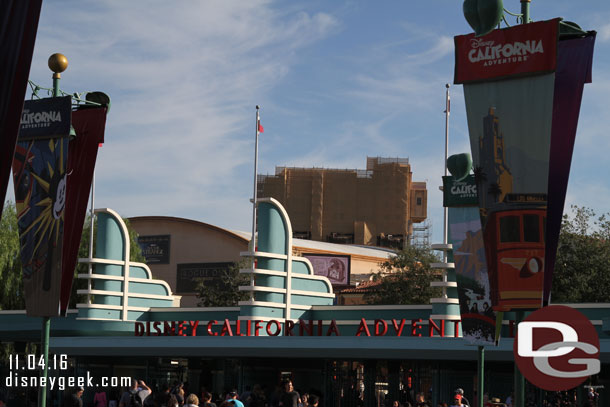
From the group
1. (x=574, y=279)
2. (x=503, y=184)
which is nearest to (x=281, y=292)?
(x=503, y=184)

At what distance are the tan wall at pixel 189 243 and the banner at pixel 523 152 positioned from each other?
60378 mm

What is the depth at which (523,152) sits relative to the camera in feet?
47.7

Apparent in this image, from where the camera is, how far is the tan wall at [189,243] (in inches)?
2985

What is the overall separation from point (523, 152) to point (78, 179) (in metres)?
9.54

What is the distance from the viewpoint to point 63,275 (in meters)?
19.5

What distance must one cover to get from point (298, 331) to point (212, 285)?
40802 mm

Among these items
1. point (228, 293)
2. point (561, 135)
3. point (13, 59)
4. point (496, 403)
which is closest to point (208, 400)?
point (496, 403)

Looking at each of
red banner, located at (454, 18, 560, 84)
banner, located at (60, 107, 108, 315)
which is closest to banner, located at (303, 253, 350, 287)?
banner, located at (60, 107, 108, 315)

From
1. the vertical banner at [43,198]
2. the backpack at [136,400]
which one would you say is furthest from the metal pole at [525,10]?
the backpack at [136,400]

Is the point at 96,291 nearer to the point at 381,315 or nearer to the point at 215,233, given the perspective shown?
the point at 381,315

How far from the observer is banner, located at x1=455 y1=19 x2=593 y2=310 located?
14422mm

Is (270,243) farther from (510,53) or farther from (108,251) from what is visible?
(510,53)

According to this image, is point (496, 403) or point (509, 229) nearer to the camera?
point (509, 229)

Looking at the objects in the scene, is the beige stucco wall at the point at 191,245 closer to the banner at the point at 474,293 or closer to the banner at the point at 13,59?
the banner at the point at 474,293
